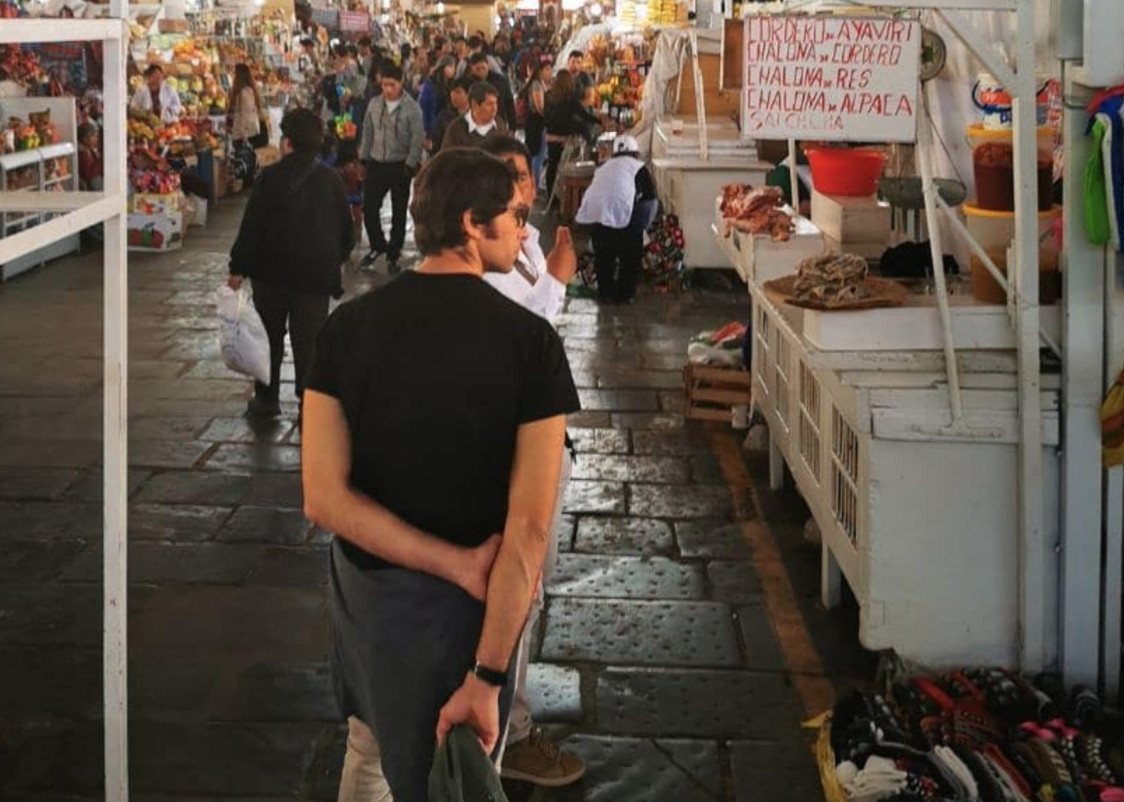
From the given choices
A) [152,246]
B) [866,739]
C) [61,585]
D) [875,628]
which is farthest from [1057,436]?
[152,246]

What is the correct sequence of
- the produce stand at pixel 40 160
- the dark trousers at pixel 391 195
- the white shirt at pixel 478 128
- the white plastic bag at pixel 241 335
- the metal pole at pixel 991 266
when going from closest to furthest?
the metal pole at pixel 991 266
the white plastic bag at pixel 241 335
the white shirt at pixel 478 128
the produce stand at pixel 40 160
the dark trousers at pixel 391 195

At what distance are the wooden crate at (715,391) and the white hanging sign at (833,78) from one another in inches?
121

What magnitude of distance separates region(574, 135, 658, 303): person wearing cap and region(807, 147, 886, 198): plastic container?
504cm

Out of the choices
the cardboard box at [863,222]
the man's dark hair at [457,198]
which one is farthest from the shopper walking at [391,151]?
the man's dark hair at [457,198]

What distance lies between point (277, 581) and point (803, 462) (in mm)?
2141

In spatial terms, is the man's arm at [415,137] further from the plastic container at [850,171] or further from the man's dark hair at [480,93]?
the plastic container at [850,171]

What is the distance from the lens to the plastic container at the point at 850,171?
19.8 ft

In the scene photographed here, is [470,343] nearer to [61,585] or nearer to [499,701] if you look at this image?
[499,701]

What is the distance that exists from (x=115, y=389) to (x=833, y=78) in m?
2.42

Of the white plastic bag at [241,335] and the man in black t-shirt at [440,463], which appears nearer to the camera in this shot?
the man in black t-shirt at [440,463]

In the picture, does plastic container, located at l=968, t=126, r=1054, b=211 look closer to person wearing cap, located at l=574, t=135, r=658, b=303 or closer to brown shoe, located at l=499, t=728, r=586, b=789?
brown shoe, located at l=499, t=728, r=586, b=789

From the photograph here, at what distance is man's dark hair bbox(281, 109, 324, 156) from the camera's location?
300 inches

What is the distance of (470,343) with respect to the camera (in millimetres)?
2604

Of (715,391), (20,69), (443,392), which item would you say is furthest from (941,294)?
(20,69)
